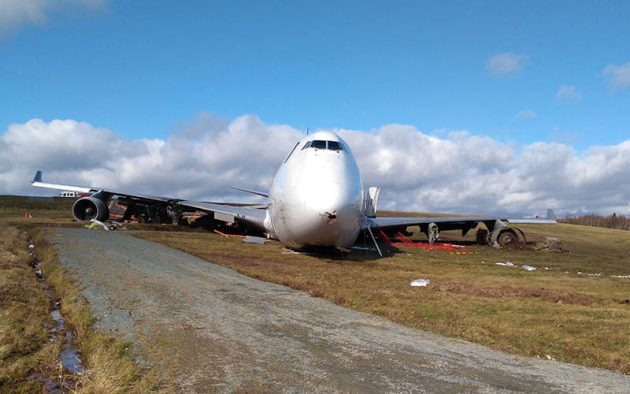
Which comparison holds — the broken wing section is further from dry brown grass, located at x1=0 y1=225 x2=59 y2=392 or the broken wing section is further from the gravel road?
dry brown grass, located at x1=0 y1=225 x2=59 y2=392

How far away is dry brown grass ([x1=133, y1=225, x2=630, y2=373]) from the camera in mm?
6176

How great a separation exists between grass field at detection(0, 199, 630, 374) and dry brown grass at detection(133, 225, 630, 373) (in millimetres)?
14

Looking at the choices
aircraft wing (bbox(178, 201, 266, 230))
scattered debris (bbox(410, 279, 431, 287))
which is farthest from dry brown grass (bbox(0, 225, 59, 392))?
aircraft wing (bbox(178, 201, 266, 230))

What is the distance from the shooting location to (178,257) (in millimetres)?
13508

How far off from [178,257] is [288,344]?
8.90 meters

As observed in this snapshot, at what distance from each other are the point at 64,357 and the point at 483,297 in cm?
726

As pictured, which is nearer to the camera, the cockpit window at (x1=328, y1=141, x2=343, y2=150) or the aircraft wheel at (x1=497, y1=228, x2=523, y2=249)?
the cockpit window at (x1=328, y1=141, x2=343, y2=150)

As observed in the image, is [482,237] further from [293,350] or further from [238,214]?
[293,350]

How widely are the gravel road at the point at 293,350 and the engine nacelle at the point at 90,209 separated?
73.0ft

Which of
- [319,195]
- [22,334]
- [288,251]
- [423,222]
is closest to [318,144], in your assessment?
[319,195]

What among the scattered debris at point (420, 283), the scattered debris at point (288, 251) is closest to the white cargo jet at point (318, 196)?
the scattered debris at point (288, 251)

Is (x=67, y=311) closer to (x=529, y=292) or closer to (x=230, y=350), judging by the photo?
(x=230, y=350)

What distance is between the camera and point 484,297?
9.38 metres

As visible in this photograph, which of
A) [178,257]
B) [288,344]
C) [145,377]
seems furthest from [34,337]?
[178,257]
